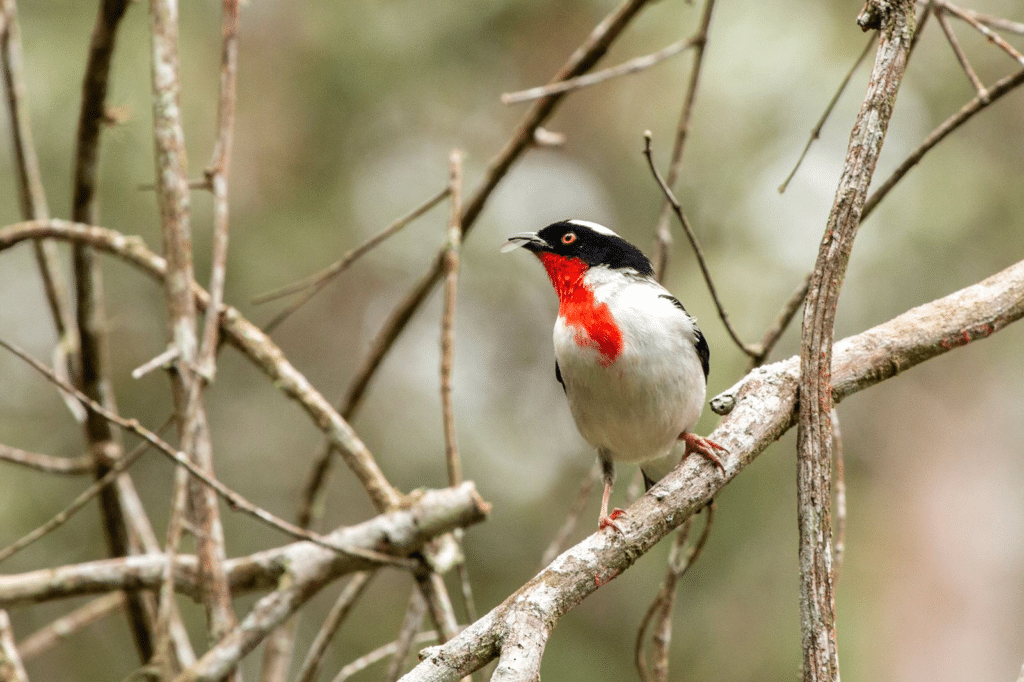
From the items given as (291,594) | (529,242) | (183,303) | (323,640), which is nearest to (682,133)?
(529,242)

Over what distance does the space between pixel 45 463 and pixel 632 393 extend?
2788mm

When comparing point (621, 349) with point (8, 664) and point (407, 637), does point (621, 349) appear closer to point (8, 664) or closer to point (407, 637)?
point (407, 637)

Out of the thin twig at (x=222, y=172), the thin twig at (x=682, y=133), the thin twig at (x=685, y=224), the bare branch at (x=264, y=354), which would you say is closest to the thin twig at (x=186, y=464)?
the thin twig at (x=222, y=172)

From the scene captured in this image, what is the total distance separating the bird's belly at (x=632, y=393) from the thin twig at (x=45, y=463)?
2423 millimetres

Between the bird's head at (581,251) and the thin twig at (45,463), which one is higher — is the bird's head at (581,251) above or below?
above

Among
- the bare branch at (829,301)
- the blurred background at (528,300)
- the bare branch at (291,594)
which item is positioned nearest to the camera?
the bare branch at (829,301)

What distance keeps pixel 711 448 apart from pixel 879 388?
28.6ft

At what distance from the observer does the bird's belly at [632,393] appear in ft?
12.1

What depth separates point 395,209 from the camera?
10406 millimetres

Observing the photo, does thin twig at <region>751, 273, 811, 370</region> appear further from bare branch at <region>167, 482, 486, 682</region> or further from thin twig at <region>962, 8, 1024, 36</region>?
bare branch at <region>167, 482, 486, 682</region>

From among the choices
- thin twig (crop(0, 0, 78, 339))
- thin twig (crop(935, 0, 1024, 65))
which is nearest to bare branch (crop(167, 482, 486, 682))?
thin twig (crop(0, 0, 78, 339))

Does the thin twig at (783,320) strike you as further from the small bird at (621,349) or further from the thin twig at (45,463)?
the thin twig at (45,463)

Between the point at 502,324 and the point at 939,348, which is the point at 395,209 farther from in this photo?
the point at 939,348

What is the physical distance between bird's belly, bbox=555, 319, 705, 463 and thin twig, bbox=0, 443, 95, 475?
2423 mm
